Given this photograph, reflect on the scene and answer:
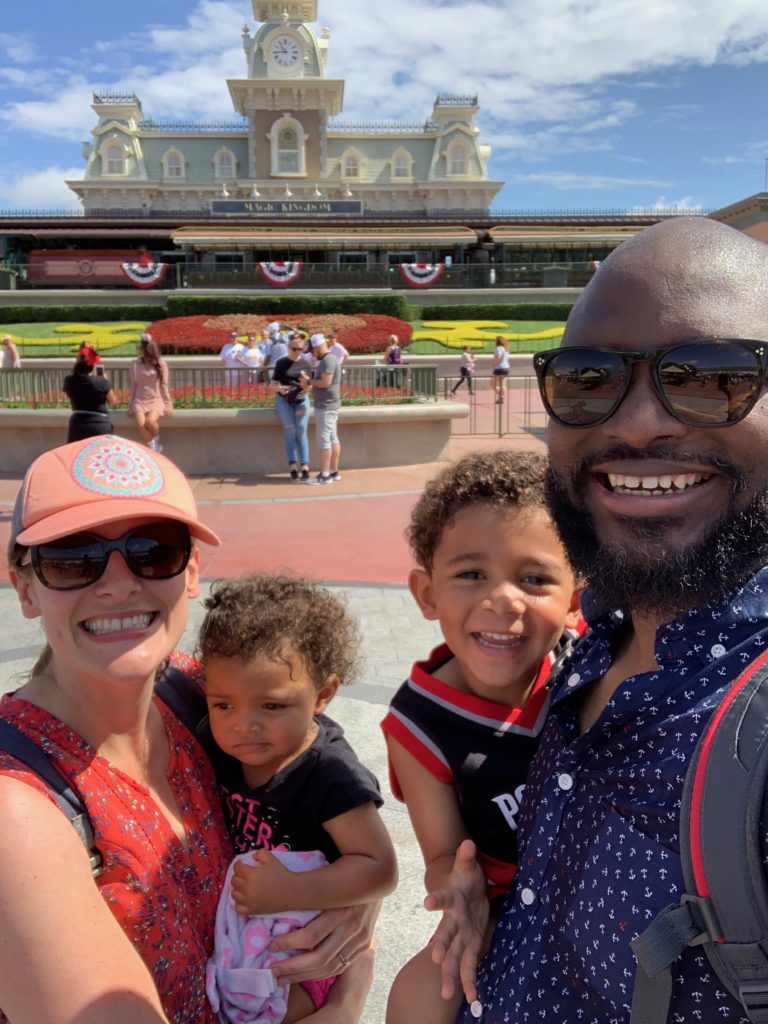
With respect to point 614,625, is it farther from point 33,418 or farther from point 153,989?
point 33,418

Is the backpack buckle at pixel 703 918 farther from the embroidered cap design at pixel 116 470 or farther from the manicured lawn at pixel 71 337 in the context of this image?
the manicured lawn at pixel 71 337

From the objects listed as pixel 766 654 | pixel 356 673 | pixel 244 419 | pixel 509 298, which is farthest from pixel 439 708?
pixel 509 298

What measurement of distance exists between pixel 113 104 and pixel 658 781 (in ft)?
251

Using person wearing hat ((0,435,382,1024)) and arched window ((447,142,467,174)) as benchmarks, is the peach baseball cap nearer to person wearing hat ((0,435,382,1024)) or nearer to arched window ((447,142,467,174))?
person wearing hat ((0,435,382,1024))

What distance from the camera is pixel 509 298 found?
39875 mm

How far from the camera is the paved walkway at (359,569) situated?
10.2 feet

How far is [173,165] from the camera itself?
213 feet

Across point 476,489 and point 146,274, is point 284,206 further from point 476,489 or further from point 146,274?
point 476,489

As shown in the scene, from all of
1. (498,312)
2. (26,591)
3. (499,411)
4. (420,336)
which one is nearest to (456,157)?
(498,312)

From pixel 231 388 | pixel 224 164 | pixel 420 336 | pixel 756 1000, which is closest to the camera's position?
pixel 756 1000

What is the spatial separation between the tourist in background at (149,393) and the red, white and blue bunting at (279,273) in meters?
30.0

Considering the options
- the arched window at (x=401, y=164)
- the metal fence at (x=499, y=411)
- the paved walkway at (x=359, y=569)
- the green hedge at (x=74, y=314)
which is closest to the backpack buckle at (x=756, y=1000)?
the paved walkway at (x=359, y=569)

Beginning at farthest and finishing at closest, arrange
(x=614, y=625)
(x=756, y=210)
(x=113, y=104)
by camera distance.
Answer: (x=113, y=104), (x=756, y=210), (x=614, y=625)

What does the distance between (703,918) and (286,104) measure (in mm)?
70031
